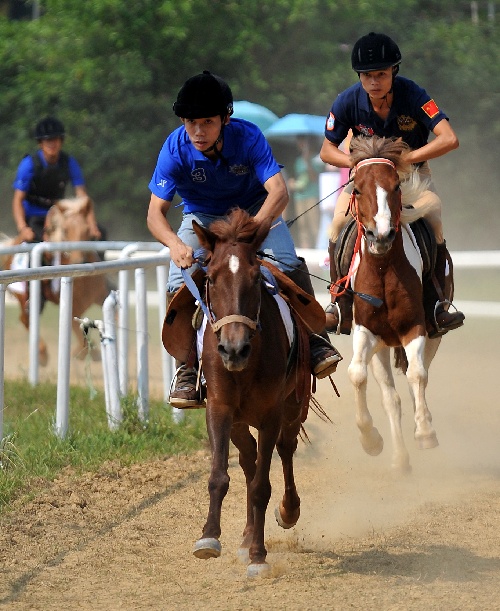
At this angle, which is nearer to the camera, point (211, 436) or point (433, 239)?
point (211, 436)

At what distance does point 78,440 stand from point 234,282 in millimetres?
3270

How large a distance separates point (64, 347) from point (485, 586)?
363 centimetres

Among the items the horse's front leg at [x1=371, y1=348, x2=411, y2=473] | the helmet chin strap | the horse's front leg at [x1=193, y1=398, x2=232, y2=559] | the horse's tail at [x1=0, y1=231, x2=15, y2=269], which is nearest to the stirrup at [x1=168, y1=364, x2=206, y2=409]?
the horse's front leg at [x1=193, y1=398, x2=232, y2=559]

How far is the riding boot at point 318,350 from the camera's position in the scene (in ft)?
21.7

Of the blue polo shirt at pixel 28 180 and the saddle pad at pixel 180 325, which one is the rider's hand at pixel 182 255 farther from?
the blue polo shirt at pixel 28 180

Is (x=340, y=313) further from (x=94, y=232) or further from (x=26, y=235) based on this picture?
(x=26, y=235)

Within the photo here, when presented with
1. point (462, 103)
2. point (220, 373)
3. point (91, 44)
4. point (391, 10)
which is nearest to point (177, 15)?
point (91, 44)

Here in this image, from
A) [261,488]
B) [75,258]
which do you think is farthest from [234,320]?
[75,258]

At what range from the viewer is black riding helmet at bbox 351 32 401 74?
8.07 m

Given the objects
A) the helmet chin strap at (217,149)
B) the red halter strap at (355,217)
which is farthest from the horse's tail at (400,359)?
the helmet chin strap at (217,149)

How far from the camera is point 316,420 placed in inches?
391

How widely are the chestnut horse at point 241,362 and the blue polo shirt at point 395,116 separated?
2.71 metres

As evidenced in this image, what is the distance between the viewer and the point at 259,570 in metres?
5.73

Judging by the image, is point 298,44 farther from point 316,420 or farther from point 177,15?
point 316,420
